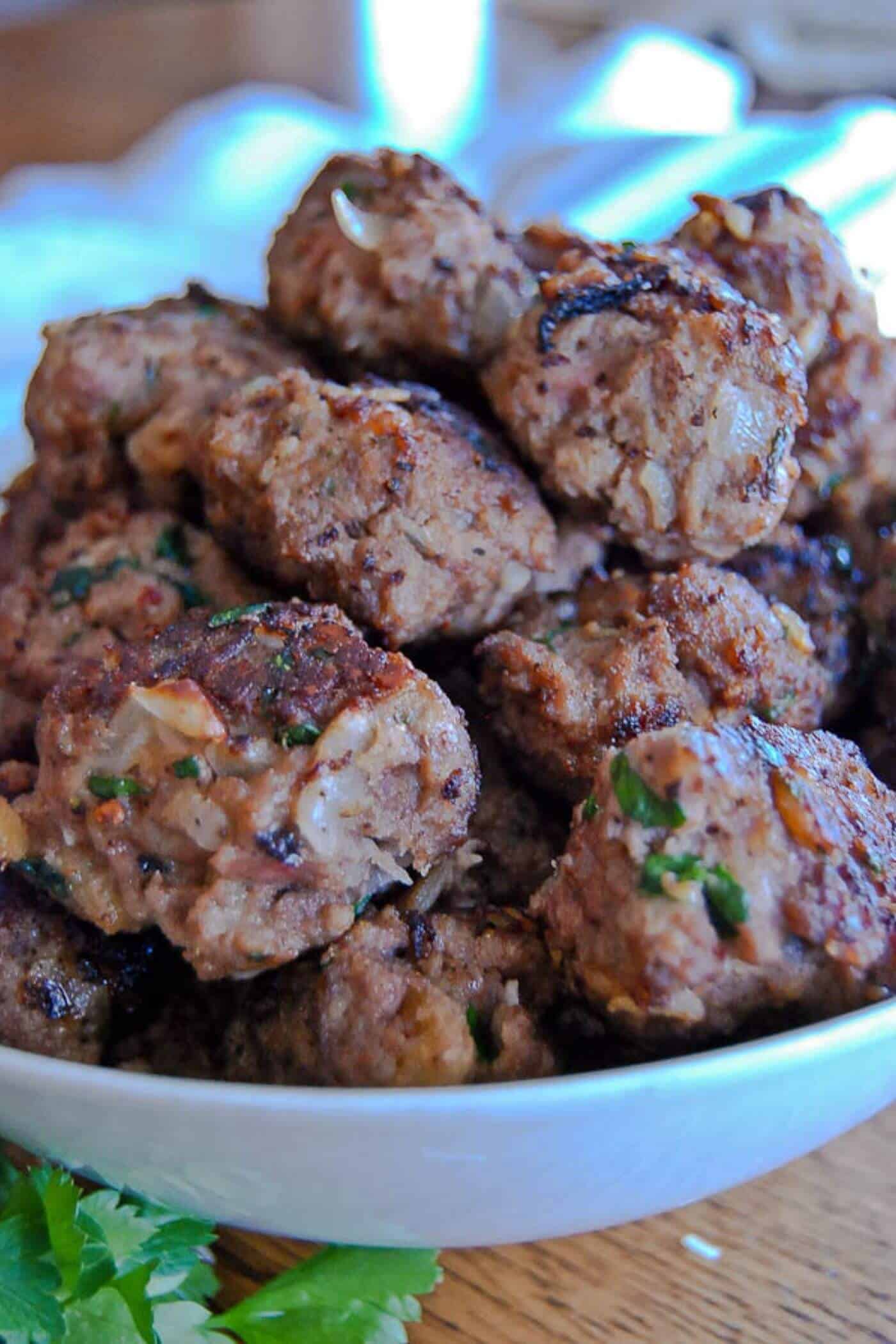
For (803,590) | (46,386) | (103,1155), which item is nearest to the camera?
(103,1155)

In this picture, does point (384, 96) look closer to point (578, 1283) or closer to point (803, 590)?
point (803, 590)

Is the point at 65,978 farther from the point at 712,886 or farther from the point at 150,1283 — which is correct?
the point at 712,886

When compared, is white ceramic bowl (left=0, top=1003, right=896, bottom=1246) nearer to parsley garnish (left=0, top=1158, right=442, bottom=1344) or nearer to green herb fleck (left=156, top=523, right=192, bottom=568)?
parsley garnish (left=0, top=1158, right=442, bottom=1344)

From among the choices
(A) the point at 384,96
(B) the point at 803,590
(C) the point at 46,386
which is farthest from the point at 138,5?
(B) the point at 803,590

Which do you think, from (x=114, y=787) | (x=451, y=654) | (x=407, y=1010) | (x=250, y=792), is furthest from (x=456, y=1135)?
(x=451, y=654)

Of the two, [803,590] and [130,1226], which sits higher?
[803,590]

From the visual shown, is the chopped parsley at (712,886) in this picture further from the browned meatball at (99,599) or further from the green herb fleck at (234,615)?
the browned meatball at (99,599)

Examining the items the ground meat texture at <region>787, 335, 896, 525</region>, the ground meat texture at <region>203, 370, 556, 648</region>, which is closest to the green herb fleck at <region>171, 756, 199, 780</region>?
the ground meat texture at <region>203, 370, 556, 648</region>
